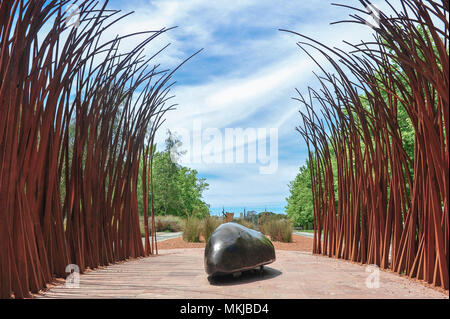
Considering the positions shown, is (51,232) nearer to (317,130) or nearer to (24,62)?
(24,62)

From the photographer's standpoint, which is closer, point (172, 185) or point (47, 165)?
point (47, 165)

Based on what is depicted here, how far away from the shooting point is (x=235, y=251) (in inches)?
140

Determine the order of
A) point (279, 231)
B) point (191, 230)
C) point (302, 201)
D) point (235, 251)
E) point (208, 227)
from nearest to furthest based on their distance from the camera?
1. point (235, 251)
2. point (208, 227)
3. point (191, 230)
4. point (279, 231)
5. point (302, 201)

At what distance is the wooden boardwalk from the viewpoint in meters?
2.75

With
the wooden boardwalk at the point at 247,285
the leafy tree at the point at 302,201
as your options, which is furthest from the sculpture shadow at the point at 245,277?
the leafy tree at the point at 302,201

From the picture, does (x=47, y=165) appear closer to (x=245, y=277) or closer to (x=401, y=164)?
(x=245, y=277)

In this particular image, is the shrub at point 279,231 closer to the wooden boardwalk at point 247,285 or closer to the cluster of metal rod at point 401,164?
the cluster of metal rod at point 401,164

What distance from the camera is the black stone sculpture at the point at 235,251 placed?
3.47 m

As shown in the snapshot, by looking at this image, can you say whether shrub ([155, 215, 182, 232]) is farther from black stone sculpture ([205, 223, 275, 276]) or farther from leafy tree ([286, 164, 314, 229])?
black stone sculpture ([205, 223, 275, 276])

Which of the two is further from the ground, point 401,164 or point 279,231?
point 401,164

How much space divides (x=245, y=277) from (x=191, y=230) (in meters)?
6.76

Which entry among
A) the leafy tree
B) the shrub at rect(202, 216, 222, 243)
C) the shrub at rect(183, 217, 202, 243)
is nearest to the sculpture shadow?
the shrub at rect(202, 216, 222, 243)

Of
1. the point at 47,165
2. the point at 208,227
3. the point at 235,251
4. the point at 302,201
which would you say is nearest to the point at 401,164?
the point at 235,251

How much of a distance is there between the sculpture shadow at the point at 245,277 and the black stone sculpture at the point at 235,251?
71mm
